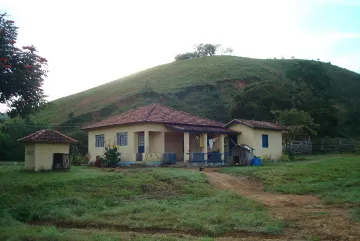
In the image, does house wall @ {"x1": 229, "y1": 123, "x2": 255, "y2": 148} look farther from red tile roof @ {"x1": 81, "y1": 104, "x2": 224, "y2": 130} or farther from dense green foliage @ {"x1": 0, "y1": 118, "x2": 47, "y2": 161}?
dense green foliage @ {"x1": 0, "y1": 118, "x2": 47, "y2": 161}

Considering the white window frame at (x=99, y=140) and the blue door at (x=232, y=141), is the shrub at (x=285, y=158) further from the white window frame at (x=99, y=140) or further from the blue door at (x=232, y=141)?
the white window frame at (x=99, y=140)

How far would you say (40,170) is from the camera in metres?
17.9

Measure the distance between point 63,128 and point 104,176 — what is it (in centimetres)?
3257

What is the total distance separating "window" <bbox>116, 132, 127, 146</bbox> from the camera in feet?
86.2

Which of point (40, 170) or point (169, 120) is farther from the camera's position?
point (169, 120)

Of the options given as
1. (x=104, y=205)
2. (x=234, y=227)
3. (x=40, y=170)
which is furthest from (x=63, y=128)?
(x=234, y=227)

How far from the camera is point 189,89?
5744cm

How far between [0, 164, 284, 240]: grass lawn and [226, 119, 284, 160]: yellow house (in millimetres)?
10692

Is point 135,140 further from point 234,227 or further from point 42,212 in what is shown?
point 234,227

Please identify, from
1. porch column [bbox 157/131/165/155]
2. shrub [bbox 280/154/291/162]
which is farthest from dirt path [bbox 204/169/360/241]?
shrub [bbox 280/154/291/162]

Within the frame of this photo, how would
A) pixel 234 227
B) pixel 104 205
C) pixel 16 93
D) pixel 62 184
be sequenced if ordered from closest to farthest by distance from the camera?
pixel 234 227 → pixel 104 205 → pixel 62 184 → pixel 16 93

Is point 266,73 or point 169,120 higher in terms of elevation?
point 266,73

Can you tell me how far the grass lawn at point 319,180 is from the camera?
13508 mm

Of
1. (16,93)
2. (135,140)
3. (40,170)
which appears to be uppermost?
(16,93)
